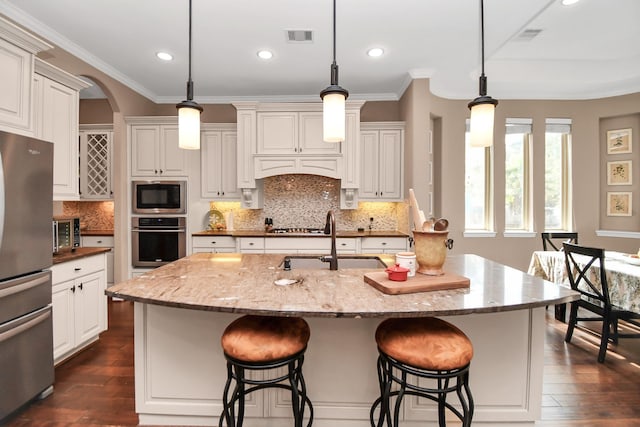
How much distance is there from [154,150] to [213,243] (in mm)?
1550

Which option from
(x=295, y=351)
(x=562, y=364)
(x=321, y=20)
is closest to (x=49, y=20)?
(x=321, y=20)

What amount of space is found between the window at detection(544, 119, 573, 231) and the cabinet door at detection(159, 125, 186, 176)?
5335mm

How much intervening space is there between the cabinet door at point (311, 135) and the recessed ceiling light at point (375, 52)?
104 centimetres

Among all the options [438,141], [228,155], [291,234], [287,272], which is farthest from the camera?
[438,141]

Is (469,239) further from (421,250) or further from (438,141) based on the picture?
(421,250)

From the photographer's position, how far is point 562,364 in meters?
2.53

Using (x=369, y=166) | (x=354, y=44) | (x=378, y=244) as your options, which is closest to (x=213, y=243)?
(x=378, y=244)

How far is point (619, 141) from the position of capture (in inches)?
173

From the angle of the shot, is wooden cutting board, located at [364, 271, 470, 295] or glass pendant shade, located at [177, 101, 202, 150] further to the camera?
glass pendant shade, located at [177, 101, 202, 150]

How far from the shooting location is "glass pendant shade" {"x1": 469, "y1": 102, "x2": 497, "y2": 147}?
1.63 metres

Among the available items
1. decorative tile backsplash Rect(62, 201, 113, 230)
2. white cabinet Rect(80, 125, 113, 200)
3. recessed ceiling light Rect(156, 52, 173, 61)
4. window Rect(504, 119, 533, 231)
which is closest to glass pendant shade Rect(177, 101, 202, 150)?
recessed ceiling light Rect(156, 52, 173, 61)

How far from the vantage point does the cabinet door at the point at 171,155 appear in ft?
13.9

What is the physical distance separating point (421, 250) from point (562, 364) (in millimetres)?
1987

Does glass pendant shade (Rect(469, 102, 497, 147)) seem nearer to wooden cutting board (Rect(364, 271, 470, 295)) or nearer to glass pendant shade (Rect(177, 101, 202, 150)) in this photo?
wooden cutting board (Rect(364, 271, 470, 295))
